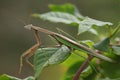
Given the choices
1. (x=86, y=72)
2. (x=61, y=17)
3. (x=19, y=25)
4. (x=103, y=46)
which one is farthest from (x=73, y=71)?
(x=19, y=25)

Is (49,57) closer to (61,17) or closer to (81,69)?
(81,69)

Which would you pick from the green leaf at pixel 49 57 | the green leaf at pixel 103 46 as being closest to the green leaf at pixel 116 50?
the green leaf at pixel 103 46

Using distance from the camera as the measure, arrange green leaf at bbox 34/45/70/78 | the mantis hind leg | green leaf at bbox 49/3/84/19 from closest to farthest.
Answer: green leaf at bbox 34/45/70/78
the mantis hind leg
green leaf at bbox 49/3/84/19

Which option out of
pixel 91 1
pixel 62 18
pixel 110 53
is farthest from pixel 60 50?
pixel 91 1

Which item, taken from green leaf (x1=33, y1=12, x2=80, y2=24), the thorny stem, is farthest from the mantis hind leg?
the thorny stem

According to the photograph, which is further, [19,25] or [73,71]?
[19,25]

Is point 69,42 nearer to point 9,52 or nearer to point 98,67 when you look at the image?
point 98,67

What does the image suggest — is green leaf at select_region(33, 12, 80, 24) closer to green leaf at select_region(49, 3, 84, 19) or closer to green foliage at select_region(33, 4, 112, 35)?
green foliage at select_region(33, 4, 112, 35)

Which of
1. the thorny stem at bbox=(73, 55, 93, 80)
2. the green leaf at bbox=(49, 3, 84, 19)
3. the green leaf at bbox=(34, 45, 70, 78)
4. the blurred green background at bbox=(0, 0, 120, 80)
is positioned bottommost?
the blurred green background at bbox=(0, 0, 120, 80)
